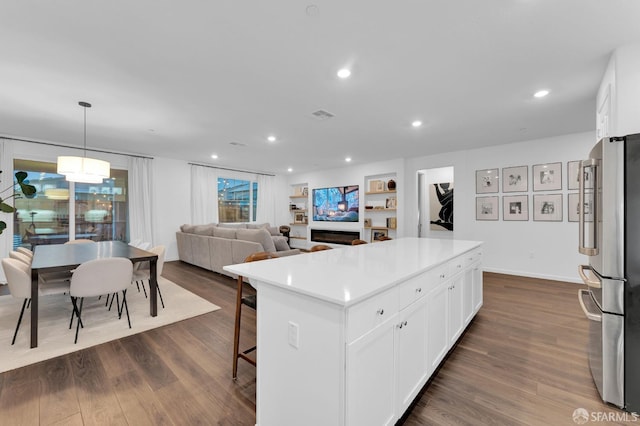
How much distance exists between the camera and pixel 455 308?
2361 mm

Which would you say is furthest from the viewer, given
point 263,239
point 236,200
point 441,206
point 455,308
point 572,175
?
point 236,200

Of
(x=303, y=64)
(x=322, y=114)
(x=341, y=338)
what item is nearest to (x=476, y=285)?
(x=341, y=338)

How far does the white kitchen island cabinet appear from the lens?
117 centimetres

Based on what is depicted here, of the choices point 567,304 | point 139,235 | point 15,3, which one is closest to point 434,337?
point 567,304

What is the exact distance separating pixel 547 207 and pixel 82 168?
24.3ft

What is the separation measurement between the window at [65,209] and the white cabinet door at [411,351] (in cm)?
671

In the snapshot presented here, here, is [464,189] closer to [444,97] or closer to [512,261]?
[512,261]

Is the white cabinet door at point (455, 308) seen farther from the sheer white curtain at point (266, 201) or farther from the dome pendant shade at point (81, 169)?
the sheer white curtain at point (266, 201)

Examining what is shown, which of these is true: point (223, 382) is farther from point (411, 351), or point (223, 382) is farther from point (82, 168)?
point (82, 168)

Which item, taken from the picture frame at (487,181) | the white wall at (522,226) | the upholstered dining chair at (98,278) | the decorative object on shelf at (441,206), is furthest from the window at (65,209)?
the picture frame at (487,181)

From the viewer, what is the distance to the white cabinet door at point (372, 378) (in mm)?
1179

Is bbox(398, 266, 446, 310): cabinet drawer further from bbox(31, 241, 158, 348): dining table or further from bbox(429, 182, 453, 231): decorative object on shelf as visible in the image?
bbox(429, 182, 453, 231): decorative object on shelf

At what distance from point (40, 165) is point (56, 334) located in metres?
4.25

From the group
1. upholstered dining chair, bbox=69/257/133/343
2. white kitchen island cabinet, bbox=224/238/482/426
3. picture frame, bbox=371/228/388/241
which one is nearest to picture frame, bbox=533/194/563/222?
picture frame, bbox=371/228/388/241
